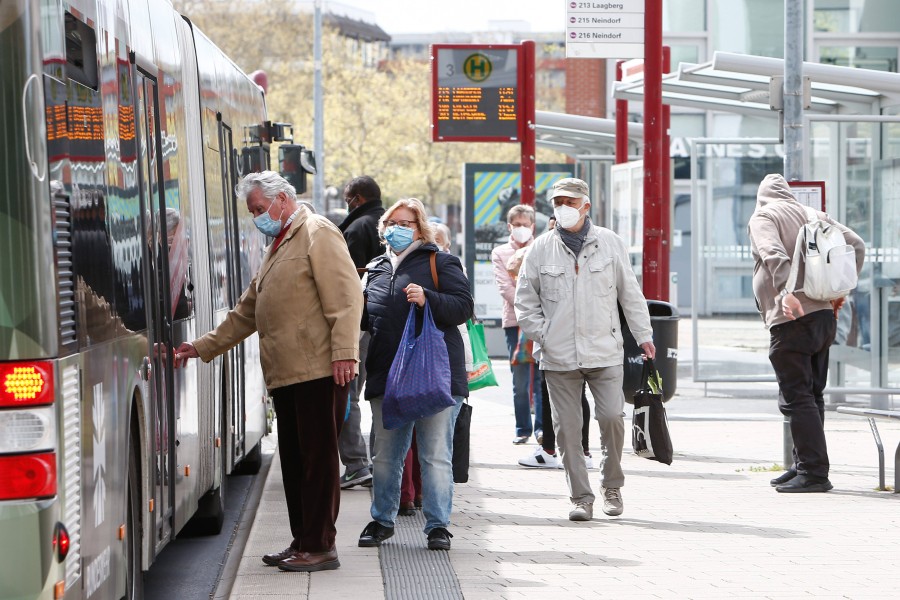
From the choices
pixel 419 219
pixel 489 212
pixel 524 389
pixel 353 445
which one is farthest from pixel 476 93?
pixel 419 219

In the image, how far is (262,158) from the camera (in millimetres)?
12219

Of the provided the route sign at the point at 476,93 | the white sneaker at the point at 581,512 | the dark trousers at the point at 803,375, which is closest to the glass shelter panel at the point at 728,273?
the route sign at the point at 476,93

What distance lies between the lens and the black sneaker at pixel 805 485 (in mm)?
9703

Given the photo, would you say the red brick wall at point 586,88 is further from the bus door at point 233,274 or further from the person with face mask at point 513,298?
the bus door at point 233,274

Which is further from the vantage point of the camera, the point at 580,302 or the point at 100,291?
the point at 580,302

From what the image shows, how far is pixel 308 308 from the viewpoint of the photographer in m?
7.03

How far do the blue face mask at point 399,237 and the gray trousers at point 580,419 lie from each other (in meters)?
1.51

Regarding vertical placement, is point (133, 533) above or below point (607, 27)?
below

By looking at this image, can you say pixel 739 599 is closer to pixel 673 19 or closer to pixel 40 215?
pixel 40 215

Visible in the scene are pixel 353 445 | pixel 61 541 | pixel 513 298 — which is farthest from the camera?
pixel 513 298

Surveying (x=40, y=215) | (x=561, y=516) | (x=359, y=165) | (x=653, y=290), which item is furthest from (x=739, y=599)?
(x=359, y=165)

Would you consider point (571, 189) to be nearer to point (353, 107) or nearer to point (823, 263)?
point (823, 263)

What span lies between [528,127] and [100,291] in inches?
457

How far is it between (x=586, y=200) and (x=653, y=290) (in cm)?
366
